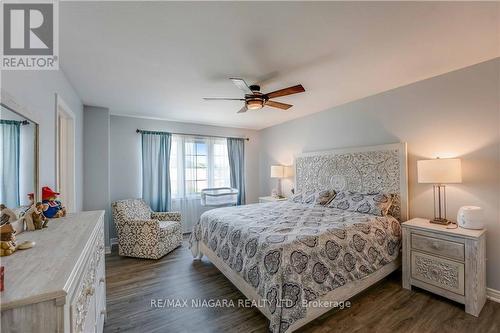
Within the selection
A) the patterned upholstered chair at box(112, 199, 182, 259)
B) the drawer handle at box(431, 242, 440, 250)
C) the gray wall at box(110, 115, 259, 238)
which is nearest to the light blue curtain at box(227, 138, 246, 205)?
the gray wall at box(110, 115, 259, 238)

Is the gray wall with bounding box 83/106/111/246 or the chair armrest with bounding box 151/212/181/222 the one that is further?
the chair armrest with bounding box 151/212/181/222

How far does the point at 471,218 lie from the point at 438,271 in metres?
0.63

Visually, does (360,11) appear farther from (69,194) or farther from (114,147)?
(114,147)

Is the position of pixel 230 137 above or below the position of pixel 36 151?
above

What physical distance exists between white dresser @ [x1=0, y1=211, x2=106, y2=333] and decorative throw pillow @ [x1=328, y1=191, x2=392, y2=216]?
9.75 feet

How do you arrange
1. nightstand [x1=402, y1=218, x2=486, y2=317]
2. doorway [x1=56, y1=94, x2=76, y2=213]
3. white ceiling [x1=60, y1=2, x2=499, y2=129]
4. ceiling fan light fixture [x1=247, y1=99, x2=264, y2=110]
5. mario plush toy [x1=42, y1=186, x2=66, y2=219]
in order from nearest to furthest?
white ceiling [x1=60, y1=2, x2=499, y2=129], mario plush toy [x1=42, y1=186, x2=66, y2=219], nightstand [x1=402, y1=218, x2=486, y2=317], ceiling fan light fixture [x1=247, y1=99, x2=264, y2=110], doorway [x1=56, y1=94, x2=76, y2=213]

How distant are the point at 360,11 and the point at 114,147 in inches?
167

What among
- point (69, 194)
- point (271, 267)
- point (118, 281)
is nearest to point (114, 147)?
point (69, 194)

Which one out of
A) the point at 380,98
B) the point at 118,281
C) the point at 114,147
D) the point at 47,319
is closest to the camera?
the point at 47,319

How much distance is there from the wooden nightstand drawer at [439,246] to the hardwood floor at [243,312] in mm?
501

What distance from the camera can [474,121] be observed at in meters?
2.39

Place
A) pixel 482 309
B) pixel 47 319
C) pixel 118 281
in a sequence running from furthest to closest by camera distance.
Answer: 1. pixel 118 281
2. pixel 482 309
3. pixel 47 319

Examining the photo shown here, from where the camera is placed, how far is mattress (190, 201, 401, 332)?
1.71 m

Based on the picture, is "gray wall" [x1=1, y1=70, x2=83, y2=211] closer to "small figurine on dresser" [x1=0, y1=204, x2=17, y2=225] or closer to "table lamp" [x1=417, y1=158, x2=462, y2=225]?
"small figurine on dresser" [x1=0, y1=204, x2=17, y2=225]
